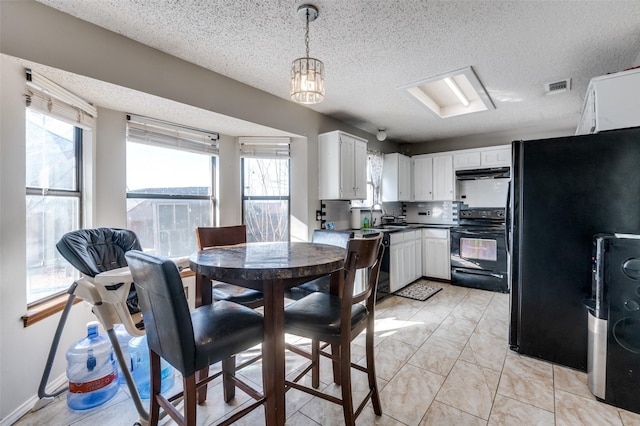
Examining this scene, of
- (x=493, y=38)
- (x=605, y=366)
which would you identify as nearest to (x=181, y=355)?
(x=605, y=366)

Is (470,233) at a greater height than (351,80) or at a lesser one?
lesser

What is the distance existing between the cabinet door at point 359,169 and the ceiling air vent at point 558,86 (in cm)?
209

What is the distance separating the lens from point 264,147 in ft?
11.4

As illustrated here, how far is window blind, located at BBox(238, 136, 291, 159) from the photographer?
11.2ft

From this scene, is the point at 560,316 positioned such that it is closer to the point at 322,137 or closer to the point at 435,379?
the point at 435,379

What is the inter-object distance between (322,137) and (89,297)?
9.43 ft

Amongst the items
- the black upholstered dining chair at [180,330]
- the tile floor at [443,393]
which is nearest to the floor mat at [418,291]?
the tile floor at [443,393]

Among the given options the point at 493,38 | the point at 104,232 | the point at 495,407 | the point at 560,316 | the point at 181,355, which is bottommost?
the point at 495,407

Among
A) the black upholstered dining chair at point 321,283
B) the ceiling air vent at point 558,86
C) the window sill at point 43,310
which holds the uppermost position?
the ceiling air vent at point 558,86

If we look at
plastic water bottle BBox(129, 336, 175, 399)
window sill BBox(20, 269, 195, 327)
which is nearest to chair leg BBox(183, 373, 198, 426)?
plastic water bottle BBox(129, 336, 175, 399)

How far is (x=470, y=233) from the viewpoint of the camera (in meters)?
4.21

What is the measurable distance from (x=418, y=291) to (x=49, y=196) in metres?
4.13

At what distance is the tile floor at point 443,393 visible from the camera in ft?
5.43

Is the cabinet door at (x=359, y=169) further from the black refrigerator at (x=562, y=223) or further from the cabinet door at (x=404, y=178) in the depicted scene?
the black refrigerator at (x=562, y=223)
